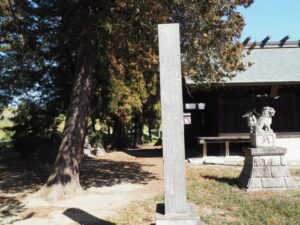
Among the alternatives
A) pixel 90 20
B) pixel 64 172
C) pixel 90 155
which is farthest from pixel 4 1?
pixel 90 155

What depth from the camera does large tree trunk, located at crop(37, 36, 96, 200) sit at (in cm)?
820

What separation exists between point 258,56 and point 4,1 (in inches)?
611

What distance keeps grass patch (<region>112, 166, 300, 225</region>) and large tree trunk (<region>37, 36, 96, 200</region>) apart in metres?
2.49

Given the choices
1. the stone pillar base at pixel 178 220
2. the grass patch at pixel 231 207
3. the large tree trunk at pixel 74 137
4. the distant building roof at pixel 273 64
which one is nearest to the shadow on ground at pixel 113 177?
the large tree trunk at pixel 74 137

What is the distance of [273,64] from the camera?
1719 centimetres

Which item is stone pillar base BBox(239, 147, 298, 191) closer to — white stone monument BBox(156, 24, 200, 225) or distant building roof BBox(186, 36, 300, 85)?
white stone monument BBox(156, 24, 200, 225)

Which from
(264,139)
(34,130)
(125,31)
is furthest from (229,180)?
(34,130)

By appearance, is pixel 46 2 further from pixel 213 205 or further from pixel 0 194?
pixel 213 205

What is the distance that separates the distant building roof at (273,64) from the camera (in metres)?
15.0

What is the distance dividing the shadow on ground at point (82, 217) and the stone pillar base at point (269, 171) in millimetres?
4941

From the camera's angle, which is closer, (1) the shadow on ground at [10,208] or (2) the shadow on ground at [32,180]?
(1) the shadow on ground at [10,208]

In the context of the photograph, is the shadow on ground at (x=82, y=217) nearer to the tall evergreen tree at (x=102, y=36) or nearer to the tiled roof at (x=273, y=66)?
the tall evergreen tree at (x=102, y=36)

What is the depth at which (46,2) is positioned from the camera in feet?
31.7

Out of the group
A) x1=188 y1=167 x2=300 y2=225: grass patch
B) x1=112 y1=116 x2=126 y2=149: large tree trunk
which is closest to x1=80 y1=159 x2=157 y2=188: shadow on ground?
x1=188 y1=167 x2=300 y2=225: grass patch
